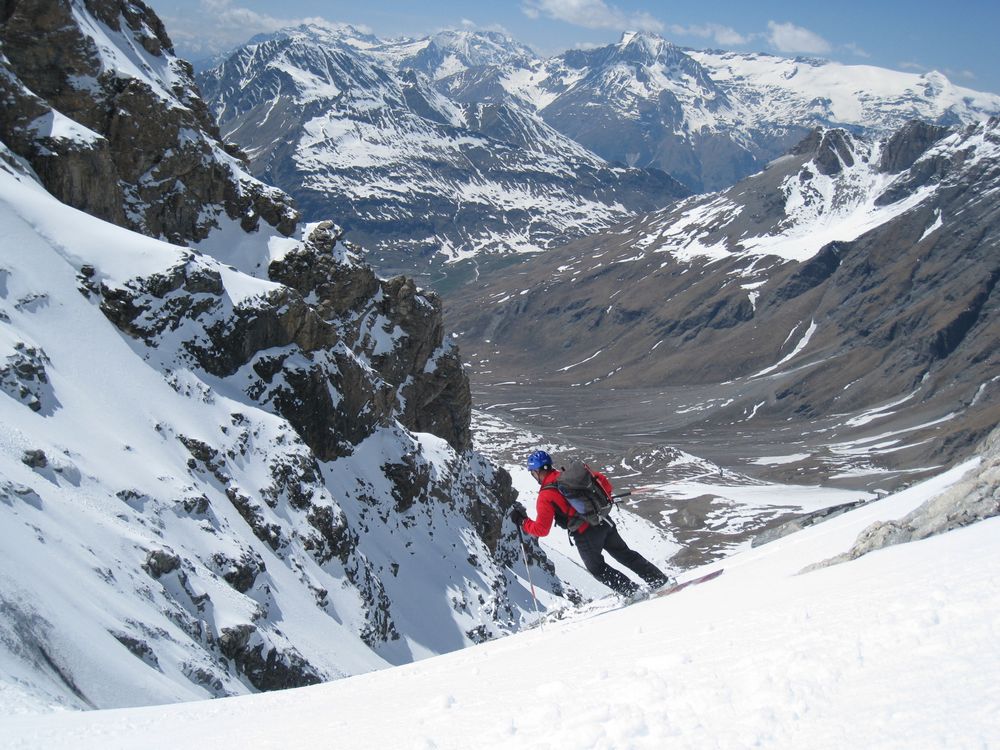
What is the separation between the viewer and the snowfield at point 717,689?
618 cm

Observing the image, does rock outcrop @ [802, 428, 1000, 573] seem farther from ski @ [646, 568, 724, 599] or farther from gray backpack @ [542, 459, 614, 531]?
gray backpack @ [542, 459, 614, 531]

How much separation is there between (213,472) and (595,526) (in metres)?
24.6

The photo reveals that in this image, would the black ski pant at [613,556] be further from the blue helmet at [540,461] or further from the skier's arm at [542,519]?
the blue helmet at [540,461]

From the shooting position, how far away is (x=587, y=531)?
56.1 ft

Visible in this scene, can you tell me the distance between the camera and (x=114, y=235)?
41344 mm

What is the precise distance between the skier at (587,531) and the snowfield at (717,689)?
14.8 ft

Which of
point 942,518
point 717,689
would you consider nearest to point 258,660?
point 942,518

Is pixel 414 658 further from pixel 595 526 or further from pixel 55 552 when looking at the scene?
pixel 595 526

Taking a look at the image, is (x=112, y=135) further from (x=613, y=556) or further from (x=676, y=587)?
(x=676, y=587)

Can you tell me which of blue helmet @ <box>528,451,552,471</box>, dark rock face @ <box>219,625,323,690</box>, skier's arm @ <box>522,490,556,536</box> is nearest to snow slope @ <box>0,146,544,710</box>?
dark rock face @ <box>219,625,323,690</box>

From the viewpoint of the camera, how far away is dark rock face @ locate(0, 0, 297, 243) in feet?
148

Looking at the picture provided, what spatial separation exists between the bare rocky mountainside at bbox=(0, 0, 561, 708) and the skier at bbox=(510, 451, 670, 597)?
8.62 m

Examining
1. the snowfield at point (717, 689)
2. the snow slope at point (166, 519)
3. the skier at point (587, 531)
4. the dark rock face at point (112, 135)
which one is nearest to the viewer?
the snowfield at point (717, 689)

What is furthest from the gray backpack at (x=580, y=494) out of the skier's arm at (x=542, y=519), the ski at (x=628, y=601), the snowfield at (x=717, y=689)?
the snowfield at (x=717, y=689)
